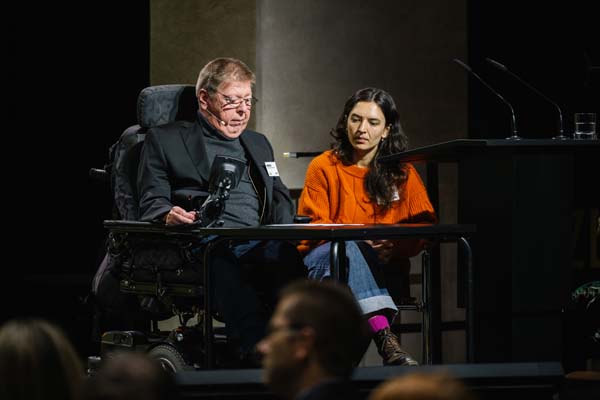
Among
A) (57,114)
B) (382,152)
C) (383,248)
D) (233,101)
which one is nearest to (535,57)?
(382,152)

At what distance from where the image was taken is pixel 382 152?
4.35 m

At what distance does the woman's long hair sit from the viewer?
4.28 m

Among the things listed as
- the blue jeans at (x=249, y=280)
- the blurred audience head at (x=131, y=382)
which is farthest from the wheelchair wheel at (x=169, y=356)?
the blurred audience head at (x=131, y=382)

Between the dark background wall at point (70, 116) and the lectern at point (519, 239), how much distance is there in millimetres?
2394

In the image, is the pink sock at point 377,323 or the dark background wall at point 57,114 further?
the dark background wall at point 57,114

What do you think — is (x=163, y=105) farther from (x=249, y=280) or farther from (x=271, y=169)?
(x=249, y=280)

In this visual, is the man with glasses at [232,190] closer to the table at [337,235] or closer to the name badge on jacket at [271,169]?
the name badge on jacket at [271,169]

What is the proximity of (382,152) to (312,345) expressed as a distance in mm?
2699

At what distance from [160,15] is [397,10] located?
1171 millimetres

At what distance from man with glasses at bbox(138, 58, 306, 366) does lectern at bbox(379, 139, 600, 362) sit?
2.32ft

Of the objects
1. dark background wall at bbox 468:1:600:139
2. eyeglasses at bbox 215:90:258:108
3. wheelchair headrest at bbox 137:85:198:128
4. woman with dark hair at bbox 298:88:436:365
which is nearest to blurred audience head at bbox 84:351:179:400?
eyeglasses at bbox 215:90:258:108

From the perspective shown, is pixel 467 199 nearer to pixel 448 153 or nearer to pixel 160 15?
pixel 448 153

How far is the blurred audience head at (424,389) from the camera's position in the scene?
1390mm

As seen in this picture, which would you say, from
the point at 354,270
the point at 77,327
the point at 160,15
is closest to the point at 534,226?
the point at 354,270
